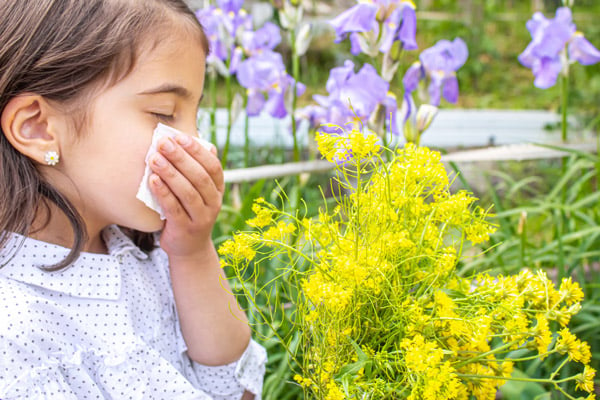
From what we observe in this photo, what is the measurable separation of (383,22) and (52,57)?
0.79m

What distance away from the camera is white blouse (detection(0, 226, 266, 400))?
84 cm

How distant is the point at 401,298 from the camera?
2.32ft

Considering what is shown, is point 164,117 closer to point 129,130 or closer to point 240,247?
point 129,130

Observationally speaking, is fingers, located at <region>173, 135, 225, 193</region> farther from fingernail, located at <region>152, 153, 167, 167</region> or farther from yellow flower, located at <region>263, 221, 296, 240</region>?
yellow flower, located at <region>263, 221, 296, 240</region>

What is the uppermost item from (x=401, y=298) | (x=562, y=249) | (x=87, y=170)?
(x=87, y=170)

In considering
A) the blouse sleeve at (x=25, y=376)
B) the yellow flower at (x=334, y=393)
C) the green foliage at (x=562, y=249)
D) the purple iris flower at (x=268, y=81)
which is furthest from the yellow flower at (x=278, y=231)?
the purple iris flower at (x=268, y=81)

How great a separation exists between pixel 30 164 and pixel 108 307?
25 cm

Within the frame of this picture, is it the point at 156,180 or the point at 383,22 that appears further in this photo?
the point at 383,22

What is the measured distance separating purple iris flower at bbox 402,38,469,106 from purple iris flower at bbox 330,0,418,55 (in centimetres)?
10

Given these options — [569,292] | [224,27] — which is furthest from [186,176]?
[224,27]

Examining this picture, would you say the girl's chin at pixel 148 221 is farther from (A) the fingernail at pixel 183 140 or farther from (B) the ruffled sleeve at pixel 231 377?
(B) the ruffled sleeve at pixel 231 377

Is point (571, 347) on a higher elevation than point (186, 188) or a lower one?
lower

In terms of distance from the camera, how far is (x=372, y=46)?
56.7 inches

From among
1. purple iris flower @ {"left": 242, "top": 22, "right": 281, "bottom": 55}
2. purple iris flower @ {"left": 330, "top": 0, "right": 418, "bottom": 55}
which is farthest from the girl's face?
purple iris flower @ {"left": 242, "top": 22, "right": 281, "bottom": 55}
